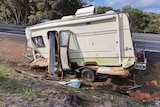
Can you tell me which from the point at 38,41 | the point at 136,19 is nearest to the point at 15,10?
the point at 136,19

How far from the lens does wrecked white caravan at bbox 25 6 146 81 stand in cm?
1052

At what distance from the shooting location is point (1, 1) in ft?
101

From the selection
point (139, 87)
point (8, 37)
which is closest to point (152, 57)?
point (139, 87)

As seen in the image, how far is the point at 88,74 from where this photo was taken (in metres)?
11.8

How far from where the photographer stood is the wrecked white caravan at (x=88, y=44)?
1052 centimetres

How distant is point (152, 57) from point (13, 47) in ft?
29.7

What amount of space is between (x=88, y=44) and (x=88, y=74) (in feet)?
4.71

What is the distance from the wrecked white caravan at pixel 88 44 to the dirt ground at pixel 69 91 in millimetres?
984

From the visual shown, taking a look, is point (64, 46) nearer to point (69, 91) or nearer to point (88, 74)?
point (88, 74)

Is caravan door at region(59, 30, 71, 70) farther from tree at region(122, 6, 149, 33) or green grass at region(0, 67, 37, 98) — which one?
tree at region(122, 6, 149, 33)

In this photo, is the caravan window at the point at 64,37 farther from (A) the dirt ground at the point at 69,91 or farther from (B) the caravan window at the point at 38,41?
(A) the dirt ground at the point at 69,91

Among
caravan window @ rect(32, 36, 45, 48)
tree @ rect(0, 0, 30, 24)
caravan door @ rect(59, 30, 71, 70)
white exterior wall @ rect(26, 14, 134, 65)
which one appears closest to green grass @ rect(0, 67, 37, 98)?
white exterior wall @ rect(26, 14, 134, 65)

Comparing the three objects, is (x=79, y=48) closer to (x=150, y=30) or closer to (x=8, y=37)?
(x=8, y=37)

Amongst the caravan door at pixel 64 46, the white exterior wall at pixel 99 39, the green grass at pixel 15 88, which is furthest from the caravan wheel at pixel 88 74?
the green grass at pixel 15 88
